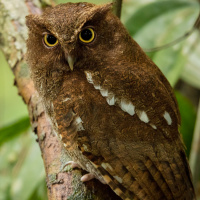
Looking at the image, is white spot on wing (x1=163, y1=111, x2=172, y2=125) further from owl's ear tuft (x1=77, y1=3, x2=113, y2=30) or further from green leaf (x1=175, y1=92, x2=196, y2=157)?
green leaf (x1=175, y1=92, x2=196, y2=157)

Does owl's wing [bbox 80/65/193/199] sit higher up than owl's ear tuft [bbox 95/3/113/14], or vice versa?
owl's ear tuft [bbox 95/3/113/14]

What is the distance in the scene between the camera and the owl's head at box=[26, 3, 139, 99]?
1.78 m

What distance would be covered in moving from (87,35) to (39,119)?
727mm

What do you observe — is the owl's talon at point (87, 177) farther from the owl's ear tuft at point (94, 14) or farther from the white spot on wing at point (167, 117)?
the owl's ear tuft at point (94, 14)

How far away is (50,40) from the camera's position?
1901 millimetres

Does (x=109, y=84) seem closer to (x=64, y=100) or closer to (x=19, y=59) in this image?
(x=64, y=100)

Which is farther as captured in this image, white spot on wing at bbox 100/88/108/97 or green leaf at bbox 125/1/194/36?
green leaf at bbox 125/1/194/36

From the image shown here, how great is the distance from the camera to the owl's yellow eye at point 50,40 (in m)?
1.87

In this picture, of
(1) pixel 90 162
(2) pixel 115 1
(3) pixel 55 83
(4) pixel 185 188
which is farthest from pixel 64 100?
(4) pixel 185 188

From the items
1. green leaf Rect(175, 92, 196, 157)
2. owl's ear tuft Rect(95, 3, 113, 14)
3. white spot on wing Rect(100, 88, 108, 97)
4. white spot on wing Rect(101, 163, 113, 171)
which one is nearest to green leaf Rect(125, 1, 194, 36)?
green leaf Rect(175, 92, 196, 157)

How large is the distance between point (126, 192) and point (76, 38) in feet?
2.95

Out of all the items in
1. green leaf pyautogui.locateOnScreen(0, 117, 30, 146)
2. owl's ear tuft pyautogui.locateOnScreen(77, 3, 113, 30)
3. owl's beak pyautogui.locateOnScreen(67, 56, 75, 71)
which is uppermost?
owl's ear tuft pyautogui.locateOnScreen(77, 3, 113, 30)

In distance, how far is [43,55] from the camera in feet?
6.51

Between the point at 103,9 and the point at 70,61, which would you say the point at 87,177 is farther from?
the point at 103,9
